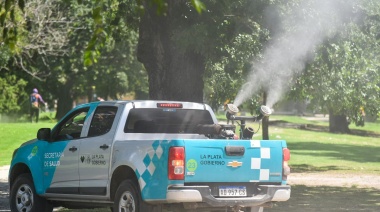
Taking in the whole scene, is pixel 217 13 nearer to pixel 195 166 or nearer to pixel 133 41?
pixel 195 166

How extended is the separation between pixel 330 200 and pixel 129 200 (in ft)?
21.6

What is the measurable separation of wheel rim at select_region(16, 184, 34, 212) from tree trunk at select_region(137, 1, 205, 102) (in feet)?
21.0

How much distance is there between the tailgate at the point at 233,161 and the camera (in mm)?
11195

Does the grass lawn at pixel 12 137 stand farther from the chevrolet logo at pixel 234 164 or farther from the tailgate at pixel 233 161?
the chevrolet logo at pixel 234 164

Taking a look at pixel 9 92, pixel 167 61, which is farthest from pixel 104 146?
pixel 9 92

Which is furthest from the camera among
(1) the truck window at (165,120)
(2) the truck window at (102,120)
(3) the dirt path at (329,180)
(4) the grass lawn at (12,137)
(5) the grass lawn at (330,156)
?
(4) the grass lawn at (12,137)

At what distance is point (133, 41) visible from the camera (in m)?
57.5

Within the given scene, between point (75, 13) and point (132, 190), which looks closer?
point (132, 190)

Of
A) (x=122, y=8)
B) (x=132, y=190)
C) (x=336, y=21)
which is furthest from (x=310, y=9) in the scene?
(x=132, y=190)

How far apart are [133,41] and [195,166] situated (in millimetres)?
46616

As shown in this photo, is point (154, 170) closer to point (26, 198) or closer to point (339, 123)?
point (26, 198)

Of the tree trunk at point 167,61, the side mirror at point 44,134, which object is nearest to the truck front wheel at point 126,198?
the side mirror at point 44,134

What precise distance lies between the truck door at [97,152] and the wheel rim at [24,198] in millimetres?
1108

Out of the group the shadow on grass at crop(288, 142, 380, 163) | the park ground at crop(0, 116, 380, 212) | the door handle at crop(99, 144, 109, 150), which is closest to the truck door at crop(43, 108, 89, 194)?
the door handle at crop(99, 144, 109, 150)
